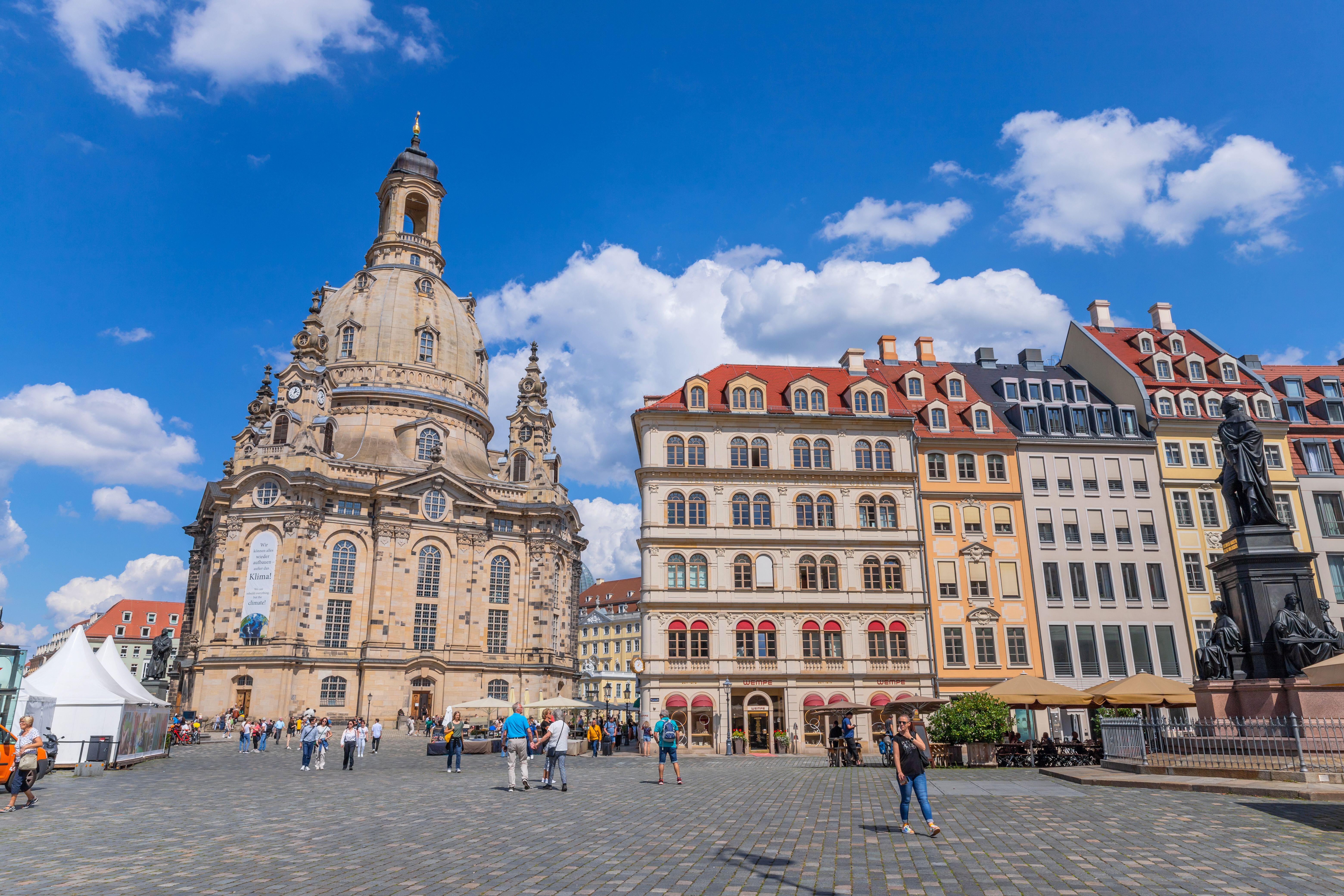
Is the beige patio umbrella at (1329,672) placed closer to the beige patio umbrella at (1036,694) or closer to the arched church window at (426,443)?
the beige patio umbrella at (1036,694)

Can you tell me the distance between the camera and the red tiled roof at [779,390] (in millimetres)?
45031

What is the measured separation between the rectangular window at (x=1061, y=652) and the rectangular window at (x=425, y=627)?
42.5m

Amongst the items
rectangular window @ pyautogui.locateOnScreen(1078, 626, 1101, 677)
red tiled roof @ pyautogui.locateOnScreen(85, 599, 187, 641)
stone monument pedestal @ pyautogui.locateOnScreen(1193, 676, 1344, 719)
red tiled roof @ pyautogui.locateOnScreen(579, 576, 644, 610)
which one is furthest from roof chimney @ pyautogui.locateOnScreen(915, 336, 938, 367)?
red tiled roof @ pyautogui.locateOnScreen(85, 599, 187, 641)

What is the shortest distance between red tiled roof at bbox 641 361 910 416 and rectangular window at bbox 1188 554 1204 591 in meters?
15.9

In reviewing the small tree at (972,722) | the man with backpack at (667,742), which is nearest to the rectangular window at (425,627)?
the small tree at (972,722)

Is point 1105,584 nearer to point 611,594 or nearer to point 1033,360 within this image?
point 1033,360

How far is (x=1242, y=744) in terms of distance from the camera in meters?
17.0

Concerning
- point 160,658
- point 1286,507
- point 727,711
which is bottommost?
point 727,711

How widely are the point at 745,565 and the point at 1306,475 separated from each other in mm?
30558

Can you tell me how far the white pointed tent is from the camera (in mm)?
24891

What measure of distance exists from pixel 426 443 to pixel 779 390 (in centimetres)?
3598

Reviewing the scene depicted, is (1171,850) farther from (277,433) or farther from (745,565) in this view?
(277,433)

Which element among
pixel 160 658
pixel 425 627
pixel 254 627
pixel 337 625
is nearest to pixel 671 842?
pixel 160 658

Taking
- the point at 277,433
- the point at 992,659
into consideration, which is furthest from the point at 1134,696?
the point at 277,433
